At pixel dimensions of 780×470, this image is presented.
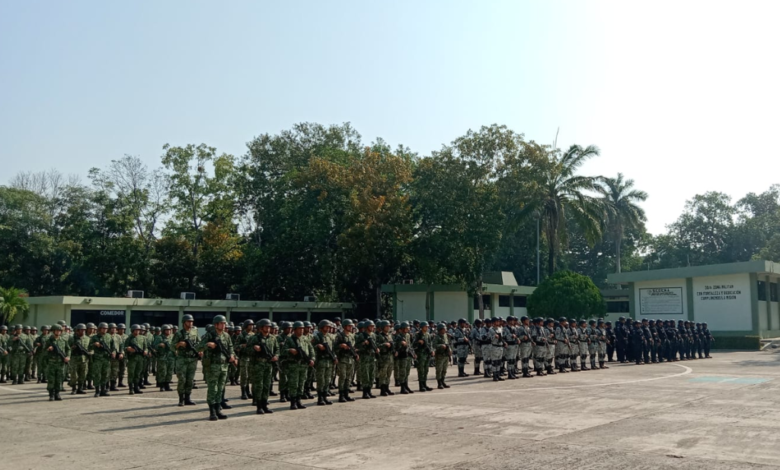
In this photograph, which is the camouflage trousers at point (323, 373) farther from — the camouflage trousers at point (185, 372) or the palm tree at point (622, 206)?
the palm tree at point (622, 206)

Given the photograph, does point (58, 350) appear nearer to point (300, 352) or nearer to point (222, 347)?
point (222, 347)

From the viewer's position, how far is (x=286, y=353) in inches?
499

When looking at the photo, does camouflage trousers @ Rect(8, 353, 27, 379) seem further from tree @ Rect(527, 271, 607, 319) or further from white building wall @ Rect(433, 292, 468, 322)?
tree @ Rect(527, 271, 607, 319)

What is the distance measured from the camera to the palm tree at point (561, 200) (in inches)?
1416

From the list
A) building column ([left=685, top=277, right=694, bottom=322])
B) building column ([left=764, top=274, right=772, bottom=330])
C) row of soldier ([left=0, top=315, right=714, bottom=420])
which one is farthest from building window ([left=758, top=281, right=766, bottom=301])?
row of soldier ([left=0, top=315, right=714, bottom=420])

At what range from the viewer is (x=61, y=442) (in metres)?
9.22

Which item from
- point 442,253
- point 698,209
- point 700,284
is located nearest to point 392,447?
point 442,253

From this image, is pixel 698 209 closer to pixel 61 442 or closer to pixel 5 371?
pixel 5 371

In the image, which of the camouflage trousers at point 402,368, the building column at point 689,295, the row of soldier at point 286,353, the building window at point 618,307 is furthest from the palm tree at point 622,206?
the camouflage trousers at point 402,368

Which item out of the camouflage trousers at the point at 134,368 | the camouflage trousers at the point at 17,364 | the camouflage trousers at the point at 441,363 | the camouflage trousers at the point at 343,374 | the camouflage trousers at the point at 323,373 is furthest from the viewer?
the camouflage trousers at the point at 17,364

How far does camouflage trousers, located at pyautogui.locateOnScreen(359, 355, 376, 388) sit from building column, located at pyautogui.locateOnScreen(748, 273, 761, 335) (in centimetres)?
2524

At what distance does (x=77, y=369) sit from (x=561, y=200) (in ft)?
89.3

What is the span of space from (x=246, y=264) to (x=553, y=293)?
688 inches

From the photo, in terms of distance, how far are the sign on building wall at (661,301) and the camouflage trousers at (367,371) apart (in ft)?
84.7
